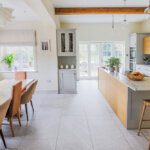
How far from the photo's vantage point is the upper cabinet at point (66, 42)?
22.8 ft

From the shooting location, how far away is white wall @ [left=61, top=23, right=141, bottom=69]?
9539 mm

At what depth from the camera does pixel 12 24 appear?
689 centimetres

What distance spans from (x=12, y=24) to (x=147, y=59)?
585cm

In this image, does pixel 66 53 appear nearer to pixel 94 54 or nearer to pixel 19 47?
pixel 19 47

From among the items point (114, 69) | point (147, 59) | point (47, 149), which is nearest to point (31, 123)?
point (47, 149)

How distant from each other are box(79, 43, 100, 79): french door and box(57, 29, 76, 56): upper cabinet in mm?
2860

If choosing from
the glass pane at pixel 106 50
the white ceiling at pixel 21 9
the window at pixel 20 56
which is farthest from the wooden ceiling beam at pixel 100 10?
the glass pane at pixel 106 50

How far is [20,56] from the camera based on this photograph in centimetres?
755

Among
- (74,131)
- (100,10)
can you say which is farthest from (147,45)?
(74,131)

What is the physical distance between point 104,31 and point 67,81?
387cm

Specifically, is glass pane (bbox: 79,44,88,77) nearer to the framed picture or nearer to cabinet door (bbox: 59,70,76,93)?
cabinet door (bbox: 59,70,76,93)

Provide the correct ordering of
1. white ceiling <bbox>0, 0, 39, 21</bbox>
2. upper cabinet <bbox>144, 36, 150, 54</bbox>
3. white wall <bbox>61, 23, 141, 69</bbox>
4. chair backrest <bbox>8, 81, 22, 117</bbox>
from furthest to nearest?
white wall <bbox>61, 23, 141, 69</bbox>
upper cabinet <bbox>144, 36, 150, 54</bbox>
white ceiling <bbox>0, 0, 39, 21</bbox>
chair backrest <bbox>8, 81, 22, 117</bbox>

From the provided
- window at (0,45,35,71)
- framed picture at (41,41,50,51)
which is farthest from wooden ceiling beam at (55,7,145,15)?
window at (0,45,35,71)

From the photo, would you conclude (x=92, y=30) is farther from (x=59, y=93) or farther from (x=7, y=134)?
(x=7, y=134)
